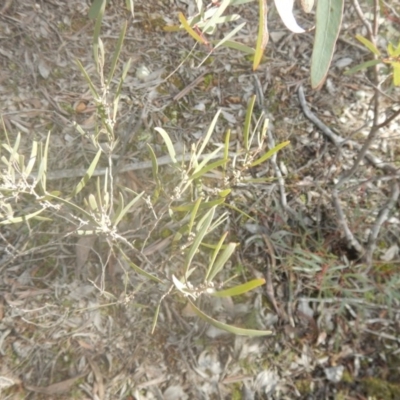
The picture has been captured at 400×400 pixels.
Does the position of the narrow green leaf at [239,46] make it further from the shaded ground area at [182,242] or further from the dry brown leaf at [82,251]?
the dry brown leaf at [82,251]

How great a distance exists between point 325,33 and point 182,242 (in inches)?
32.6

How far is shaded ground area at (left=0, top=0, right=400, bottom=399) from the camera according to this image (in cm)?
130

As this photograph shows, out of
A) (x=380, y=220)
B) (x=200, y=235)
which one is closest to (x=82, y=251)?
(x=200, y=235)

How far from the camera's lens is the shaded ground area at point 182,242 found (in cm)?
130

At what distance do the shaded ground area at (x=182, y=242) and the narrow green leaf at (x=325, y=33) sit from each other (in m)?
0.57

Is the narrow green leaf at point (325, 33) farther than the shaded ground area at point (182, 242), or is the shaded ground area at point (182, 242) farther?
the shaded ground area at point (182, 242)

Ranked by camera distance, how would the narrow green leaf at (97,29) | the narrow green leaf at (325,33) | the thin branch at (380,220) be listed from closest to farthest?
the narrow green leaf at (325,33), the narrow green leaf at (97,29), the thin branch at (380,220)

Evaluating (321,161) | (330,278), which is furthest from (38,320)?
(321,161)

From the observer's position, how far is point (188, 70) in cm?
161

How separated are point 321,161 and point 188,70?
0.54 metres

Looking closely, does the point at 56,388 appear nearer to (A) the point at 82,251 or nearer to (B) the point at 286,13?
(A) the point at 82,251

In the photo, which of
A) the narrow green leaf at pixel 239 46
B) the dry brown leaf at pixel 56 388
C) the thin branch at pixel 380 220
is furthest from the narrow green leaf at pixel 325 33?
the dry brown leaf at pixel 56 388

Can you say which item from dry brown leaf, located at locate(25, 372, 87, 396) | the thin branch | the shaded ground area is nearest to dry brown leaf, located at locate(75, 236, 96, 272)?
the shaded ground area

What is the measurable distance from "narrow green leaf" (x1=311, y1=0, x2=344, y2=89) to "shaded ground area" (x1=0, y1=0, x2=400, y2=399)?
572 millimetres
